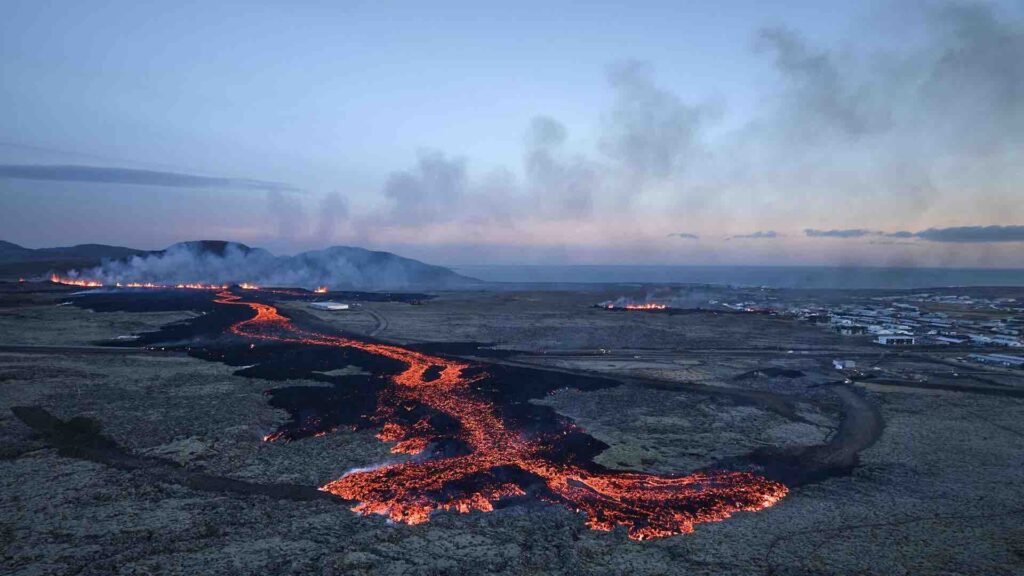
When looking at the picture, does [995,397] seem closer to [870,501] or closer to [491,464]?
[870,501]

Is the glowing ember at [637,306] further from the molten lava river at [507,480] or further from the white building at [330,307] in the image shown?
the molten lava river at [507,480]

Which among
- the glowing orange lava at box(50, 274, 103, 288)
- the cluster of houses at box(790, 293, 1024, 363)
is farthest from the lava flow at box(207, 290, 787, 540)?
the glowing orange lava at box(50, 274, 103, 288)

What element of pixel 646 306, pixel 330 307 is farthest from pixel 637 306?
pixel 330 307

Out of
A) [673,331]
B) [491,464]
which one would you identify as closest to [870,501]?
[491,464]

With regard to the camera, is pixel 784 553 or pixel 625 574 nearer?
pixel 625 574

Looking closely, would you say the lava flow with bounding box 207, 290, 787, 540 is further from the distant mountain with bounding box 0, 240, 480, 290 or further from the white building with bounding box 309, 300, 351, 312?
the distant mountain with bounding box 0, 240, 480, 290

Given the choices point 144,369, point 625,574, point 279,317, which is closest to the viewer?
point 625,574

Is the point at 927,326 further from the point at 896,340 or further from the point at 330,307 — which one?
the point at 330,307
